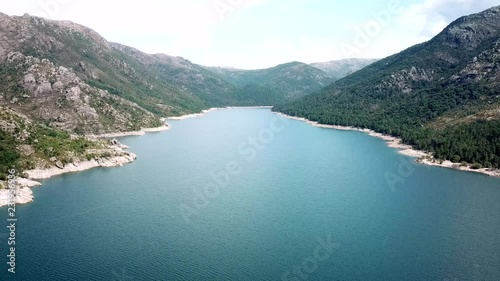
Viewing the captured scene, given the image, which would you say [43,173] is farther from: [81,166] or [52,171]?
[81,166]

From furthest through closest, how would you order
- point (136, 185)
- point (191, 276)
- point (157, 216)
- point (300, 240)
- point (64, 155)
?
point (64, 155) → point (136, 185) → point (157, 216) → point (300, 240) → point (191, 276)

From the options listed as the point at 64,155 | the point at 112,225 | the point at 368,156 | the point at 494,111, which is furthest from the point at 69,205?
the point at 494,111

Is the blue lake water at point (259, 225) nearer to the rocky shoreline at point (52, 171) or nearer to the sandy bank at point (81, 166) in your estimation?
the rocky shoreline at point (52, 171)

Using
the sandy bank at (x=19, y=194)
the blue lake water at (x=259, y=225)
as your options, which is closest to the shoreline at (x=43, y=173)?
the sandy bank at (x=19, y=194)

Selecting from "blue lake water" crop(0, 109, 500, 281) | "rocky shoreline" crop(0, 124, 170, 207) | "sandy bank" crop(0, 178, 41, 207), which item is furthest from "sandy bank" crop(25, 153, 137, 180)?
"sandy bank" crop(0, 178, 41, 207)

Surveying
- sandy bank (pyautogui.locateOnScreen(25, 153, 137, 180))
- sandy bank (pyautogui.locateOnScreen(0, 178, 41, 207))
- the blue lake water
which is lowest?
the blue lake water

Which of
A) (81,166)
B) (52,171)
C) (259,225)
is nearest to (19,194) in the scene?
(52,171)

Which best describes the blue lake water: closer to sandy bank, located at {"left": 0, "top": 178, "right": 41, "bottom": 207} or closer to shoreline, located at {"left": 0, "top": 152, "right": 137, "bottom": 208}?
sandy bank, located at {"left": 0, "top": 178, "right": 41, "bottom": 207}

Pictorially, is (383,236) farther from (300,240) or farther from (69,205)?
(69,205)
